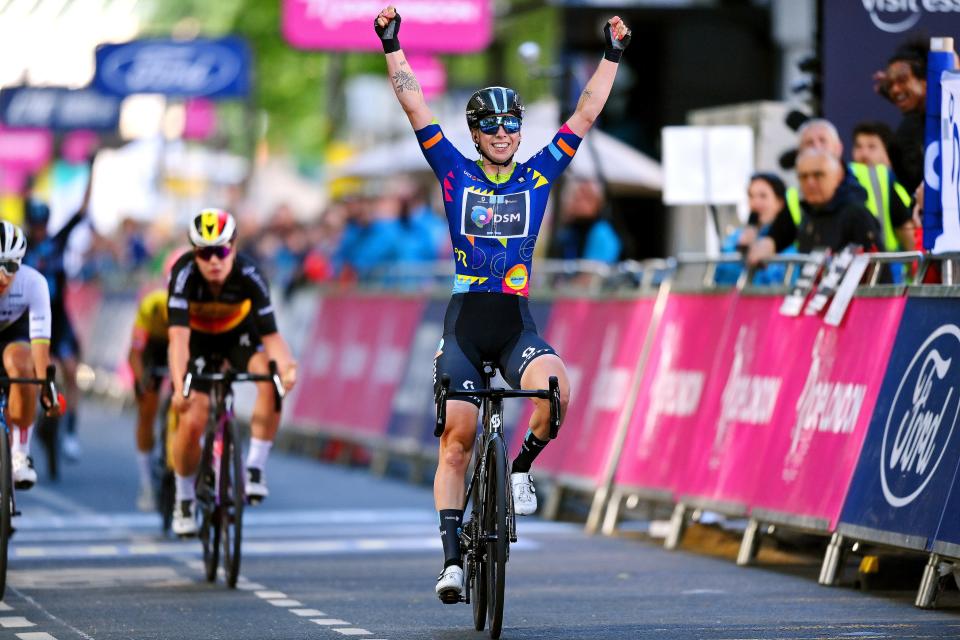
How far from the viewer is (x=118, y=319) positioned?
3512cm

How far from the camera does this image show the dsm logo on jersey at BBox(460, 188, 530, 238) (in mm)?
10125

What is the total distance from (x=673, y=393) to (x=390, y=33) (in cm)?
521

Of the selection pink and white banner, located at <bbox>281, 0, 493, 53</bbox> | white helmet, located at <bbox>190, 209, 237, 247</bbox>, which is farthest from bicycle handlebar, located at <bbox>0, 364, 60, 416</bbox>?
pink and white banner, located at <bbox>281, 0, 493, 53</bbox>

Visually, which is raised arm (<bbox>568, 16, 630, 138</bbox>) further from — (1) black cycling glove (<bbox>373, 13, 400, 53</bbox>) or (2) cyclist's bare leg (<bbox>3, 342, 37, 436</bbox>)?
(2) cyclist's bare leg (<bbox>3, 342, 37, 436</bbox>)

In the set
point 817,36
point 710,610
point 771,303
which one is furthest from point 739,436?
point 817,36

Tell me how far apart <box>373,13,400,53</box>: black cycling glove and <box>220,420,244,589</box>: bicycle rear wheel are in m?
2.94

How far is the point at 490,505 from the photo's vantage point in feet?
31.9

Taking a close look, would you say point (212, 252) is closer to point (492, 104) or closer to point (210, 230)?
point (210, 230)

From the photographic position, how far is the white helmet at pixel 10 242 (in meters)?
12.2

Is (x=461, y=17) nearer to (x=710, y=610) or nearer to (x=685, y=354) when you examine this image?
(x=685, y=354)

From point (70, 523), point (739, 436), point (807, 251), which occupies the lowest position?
point (70, 523)

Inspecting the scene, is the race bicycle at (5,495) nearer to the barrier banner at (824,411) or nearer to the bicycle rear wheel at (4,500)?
the bicycle rear wheel at (4,500)

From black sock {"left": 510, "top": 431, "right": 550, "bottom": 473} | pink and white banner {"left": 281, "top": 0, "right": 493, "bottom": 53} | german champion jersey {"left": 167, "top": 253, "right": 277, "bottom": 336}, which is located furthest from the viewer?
pink and white banner {"left": 281, "top": 0, "right": 493, "bottom": 53}

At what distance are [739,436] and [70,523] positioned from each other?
17.0 ft
